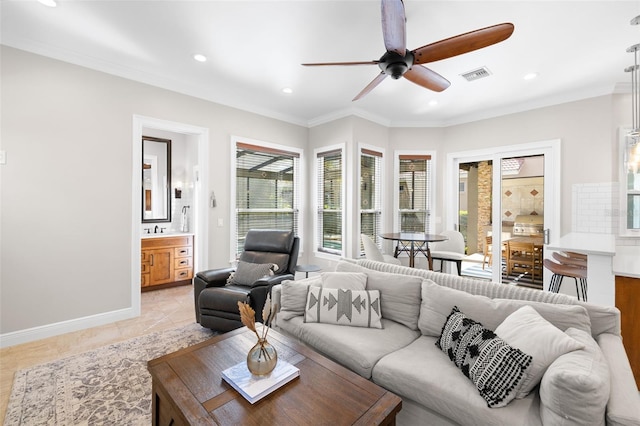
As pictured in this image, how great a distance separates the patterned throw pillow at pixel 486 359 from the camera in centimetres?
128

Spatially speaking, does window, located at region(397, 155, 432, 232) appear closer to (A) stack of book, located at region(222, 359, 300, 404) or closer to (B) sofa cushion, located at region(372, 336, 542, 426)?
(B) sofa cushion, located at region(372, 336, 542, 426)

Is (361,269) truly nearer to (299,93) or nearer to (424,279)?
(424,279)

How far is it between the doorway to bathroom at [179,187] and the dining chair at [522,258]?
451cm

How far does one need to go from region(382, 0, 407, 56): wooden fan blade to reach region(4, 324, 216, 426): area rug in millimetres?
2827

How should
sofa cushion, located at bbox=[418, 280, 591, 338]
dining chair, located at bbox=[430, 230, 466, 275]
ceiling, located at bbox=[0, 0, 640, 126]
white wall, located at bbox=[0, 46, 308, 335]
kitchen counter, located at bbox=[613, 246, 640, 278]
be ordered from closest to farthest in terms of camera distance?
sofa cushion, located at bbox=[418, 280, 591, 338] < kitchen counter, located at bbox=[613, 246, 640, 278] < ceiling, located at bbox=[0, 0, 640, 126] < white wall, located at bbox=[0, 46, 308, 335] < dining chair, located at bbox=[430, 230, 466, 275]

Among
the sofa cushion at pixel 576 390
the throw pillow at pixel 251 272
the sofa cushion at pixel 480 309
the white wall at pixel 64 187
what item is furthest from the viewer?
the throw pillow at pixel 251 272

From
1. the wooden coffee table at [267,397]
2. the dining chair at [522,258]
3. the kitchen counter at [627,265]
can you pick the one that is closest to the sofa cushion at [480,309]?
the kitchen counter at [627,265]

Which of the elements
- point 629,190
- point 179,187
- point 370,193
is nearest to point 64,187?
point 179,187

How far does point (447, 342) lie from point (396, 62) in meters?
1.88

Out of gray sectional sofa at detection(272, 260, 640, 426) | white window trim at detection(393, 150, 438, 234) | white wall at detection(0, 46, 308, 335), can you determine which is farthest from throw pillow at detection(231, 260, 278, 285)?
white window trim at detection(393, 150, 438, 234)

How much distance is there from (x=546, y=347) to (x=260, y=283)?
218cm

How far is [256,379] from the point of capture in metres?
1.36

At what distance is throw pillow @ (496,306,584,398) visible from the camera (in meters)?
1.30

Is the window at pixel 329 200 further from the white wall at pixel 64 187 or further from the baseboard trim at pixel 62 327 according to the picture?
the baseboard trim at pixel 62 327
